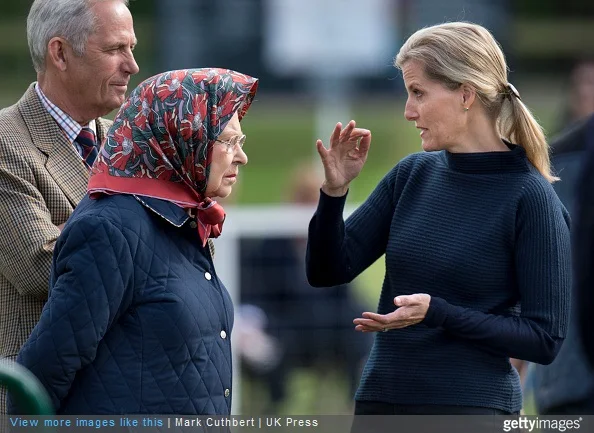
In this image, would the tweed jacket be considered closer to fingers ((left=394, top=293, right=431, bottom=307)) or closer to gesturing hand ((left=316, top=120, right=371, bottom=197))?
gesturing hand ((left=316, top=120, right=371, bottom=197))

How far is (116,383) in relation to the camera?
108 inches

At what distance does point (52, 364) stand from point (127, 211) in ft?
1.31

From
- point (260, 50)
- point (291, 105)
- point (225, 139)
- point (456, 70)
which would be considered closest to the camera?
point (225, 139)

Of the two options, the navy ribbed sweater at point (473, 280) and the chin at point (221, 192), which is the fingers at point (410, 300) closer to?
the navy ribbed sweater at point (473, 280)

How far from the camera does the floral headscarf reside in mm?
2826

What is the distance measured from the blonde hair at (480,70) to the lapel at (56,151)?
0.96m

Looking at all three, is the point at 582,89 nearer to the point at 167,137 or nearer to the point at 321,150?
the point at 321,150

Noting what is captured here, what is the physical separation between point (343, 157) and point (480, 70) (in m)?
0.46

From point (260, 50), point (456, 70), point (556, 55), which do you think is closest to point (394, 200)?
point (456, 70)

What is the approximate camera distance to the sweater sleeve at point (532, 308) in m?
2.99

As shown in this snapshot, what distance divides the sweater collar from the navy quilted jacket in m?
0.81

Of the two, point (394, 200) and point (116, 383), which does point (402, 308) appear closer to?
point (394, 200)

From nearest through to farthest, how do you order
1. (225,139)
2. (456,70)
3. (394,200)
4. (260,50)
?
(225,139) < (456,70) < (394,200) < (260,50)

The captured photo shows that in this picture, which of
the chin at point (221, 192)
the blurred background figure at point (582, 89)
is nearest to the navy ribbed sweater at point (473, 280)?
the chin at point (221, 192)
